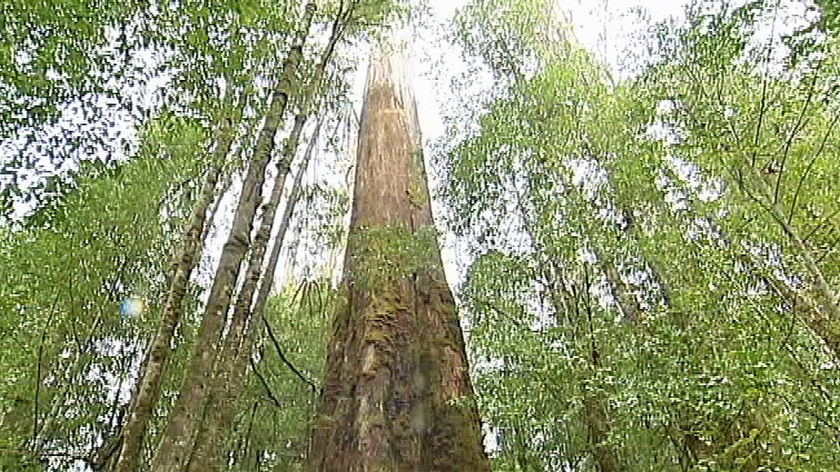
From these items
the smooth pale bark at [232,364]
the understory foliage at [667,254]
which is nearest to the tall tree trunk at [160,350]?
the smooth pale bark at [232,364]

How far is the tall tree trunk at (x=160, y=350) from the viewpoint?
2652 mm

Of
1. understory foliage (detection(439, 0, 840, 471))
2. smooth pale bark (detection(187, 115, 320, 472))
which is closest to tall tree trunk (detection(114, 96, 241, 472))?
smooth pale bark (detection(187, 115, 320, 472))

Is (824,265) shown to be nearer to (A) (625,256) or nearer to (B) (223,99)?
(A) (625,256)

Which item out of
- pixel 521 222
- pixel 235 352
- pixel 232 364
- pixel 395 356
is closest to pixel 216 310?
pixel 235 352

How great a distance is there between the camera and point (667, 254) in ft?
13.8

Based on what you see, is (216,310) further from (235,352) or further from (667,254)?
(667,254)

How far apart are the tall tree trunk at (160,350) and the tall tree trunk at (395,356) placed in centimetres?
188

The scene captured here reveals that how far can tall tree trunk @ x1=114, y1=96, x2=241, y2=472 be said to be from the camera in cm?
265

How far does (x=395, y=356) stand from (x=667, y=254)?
2.01 meters

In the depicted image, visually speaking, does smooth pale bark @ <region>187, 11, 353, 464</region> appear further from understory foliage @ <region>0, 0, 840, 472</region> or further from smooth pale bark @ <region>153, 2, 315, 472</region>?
smooth pale bark @ <region>153, 2, 315, 472</region>

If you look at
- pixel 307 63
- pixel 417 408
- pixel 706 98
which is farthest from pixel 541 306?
pixel 307 63

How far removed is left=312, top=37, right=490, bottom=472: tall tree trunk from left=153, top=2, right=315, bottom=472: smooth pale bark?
172 centimetres

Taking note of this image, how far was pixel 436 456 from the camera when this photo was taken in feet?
15.1

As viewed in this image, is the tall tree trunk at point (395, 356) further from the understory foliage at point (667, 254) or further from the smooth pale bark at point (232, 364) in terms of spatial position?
the smooth pale bark at point (232, 364)
